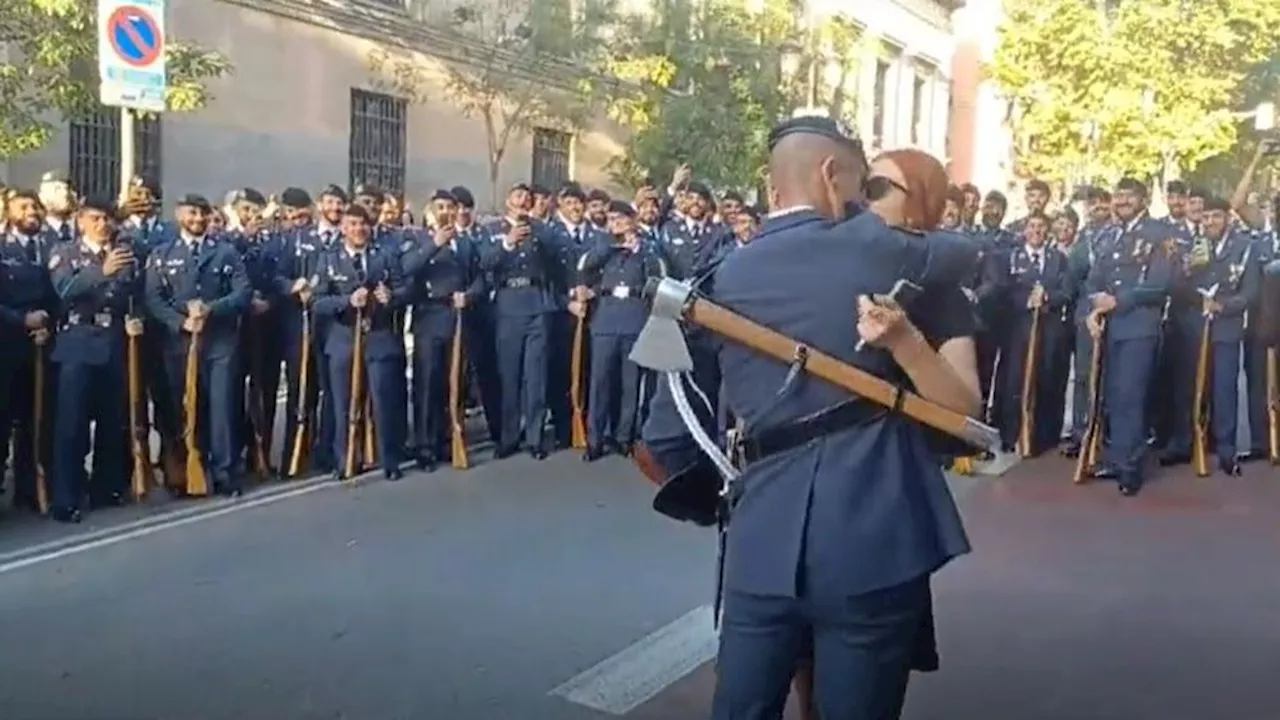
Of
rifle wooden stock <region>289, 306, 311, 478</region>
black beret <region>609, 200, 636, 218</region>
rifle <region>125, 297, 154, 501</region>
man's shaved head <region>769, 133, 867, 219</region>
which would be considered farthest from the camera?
black beret <region>609, 200, 636, 218</region>

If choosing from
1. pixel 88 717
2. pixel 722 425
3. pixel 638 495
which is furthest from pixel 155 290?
pixel 722 425

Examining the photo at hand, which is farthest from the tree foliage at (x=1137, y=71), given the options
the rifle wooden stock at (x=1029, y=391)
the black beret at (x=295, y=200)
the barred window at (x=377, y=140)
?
the black beret at (x=295, y=200)

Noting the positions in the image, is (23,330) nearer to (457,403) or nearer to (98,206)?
(98,206)

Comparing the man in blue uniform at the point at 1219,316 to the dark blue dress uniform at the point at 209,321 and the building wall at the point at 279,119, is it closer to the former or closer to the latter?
the dark blue dress uniform at the point at 209,321

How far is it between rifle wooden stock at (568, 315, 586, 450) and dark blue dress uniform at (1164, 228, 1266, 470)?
13.5 ft

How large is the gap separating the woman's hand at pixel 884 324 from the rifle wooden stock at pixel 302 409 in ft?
24.5

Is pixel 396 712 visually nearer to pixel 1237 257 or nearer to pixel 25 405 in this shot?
pixel 25 405

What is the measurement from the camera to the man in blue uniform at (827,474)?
327cm

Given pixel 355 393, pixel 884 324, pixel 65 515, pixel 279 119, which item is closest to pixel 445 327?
pixel 355 393

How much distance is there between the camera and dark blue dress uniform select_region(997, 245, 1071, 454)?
39.0 feet

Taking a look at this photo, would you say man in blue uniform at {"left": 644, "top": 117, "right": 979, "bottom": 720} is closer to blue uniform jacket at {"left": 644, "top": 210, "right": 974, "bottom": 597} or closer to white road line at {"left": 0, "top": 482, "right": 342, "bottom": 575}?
blue uniform jacket at {"left": 644, "top": 210, "right": 974, "bottom": 597}

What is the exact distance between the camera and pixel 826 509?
3291 millimetres

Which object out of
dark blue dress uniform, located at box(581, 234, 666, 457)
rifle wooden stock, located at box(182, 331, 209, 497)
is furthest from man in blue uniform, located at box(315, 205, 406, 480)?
dark blue dress uniform, located at box(581, 234, 666, 457)

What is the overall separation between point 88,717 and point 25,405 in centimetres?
388
